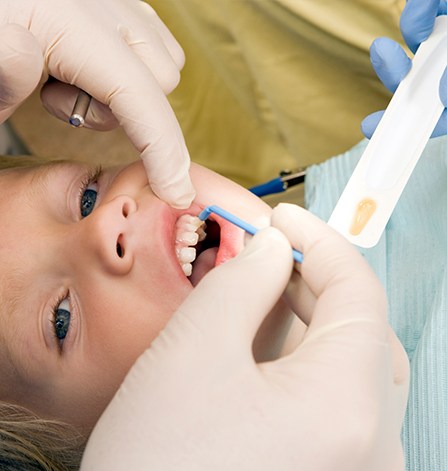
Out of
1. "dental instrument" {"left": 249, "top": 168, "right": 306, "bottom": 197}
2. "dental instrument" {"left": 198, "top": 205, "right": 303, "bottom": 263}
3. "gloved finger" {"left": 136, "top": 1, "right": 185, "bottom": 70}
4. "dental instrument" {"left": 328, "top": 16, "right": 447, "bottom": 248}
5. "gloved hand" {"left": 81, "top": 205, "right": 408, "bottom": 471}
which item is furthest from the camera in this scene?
"dental instrument" {"left": 249, "top": 168, "right": 306, "bottom": 197}

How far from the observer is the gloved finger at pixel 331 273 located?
870 millimetres

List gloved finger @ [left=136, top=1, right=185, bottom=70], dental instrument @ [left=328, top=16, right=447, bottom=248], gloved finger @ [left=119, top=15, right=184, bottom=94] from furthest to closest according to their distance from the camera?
gloved finger @ [left=136, top=1, right=185, bottom=70]
gloved finger @ [left=119, top=15, right=184, bottom=94]
dental instrument @ [left=328, top=16, right=447, bottom=248]

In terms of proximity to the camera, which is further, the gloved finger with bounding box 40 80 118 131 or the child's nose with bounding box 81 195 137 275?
the gloved finger with bounding box 40 80 118 131

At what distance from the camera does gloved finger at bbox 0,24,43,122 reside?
104cm

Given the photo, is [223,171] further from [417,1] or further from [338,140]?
[417,1]

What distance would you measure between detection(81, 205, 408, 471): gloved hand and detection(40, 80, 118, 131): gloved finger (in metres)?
0.55

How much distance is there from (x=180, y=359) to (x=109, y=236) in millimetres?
356

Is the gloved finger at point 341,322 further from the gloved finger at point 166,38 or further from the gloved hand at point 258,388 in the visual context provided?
the gloved finger at point 166,38

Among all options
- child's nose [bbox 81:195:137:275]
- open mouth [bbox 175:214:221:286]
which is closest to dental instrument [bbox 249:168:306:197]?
open mouth [bbox 175:214:221:286]

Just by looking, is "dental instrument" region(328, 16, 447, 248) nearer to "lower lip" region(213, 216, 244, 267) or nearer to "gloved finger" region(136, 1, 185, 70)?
"lower lip" region(213, 216, 244, 267)

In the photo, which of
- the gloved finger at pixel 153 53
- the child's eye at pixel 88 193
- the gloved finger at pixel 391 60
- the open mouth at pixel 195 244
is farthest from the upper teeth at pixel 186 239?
the gloved finger at pixel 391 60

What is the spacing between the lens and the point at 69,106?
1362 millimetres

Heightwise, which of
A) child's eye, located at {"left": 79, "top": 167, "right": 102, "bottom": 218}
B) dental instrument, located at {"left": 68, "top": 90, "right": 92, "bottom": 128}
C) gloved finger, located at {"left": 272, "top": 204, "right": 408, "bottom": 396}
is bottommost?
child's eye, located at {"left": 79, "top": 167, "right": 102, "bottom": 218}

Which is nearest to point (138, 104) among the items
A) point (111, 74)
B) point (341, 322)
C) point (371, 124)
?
point (111, 74)
